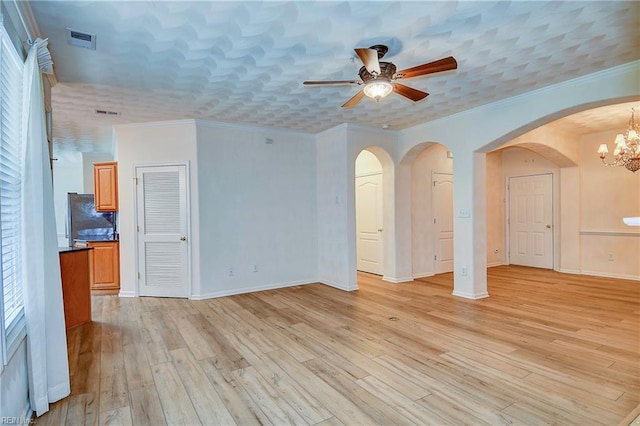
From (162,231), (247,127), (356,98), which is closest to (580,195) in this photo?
(356,98)

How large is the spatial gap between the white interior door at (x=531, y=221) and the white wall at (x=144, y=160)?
700cm

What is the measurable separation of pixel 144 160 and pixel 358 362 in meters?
4.43

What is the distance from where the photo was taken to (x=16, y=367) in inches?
80.2

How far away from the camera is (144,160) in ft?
17.3

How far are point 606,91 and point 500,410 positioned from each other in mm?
3433

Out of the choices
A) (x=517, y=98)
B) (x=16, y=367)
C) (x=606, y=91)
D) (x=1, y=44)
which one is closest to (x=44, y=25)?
(x=1, y=44)

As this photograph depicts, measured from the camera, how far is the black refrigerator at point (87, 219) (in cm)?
639

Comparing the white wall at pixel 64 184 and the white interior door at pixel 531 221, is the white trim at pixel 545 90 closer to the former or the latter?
the white interior door at pixel 531 221

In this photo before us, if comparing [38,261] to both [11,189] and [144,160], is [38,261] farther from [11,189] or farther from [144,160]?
[144,160]

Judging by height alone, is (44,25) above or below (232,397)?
above

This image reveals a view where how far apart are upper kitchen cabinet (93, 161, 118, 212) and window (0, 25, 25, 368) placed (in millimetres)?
3619

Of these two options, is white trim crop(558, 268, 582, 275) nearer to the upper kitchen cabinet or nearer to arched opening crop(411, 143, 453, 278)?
arched opening crop(411, 143, 453, 278)

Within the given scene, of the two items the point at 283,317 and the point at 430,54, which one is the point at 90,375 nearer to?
the point at 283,317

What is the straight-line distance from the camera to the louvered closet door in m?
5.22
